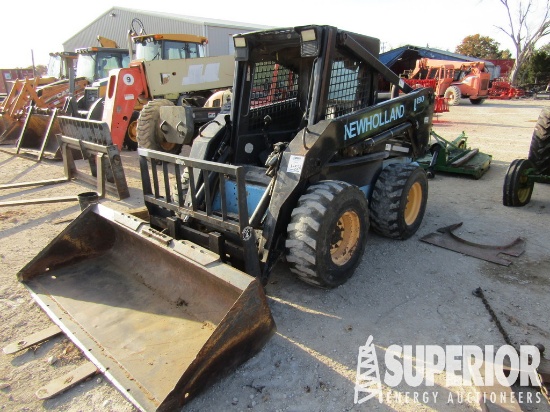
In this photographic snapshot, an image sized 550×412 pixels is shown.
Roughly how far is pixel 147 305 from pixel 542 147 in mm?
5676

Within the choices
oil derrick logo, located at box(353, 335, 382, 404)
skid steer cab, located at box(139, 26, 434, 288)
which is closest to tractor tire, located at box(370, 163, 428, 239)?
skid steer cab, located at box(139, 26, 434, 288)

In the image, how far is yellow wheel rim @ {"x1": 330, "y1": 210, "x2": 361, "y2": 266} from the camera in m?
3.43

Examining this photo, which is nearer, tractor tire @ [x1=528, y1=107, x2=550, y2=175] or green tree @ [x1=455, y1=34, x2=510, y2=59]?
tractor tire @ [x1=528, y1=107, x2=550, y2=175]

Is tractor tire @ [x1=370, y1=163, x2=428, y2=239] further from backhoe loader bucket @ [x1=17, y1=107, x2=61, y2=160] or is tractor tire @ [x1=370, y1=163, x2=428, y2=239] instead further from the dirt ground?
backhoe loader bucket @ [x1=17, y1=107, x2=61, y2=160]

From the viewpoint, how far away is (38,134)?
10.2 meters

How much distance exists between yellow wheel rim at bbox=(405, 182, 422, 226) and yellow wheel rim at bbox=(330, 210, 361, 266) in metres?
1.34

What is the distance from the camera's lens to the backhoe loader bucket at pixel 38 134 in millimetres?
8914

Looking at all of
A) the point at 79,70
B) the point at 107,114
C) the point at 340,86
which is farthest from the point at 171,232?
the point at 79,70

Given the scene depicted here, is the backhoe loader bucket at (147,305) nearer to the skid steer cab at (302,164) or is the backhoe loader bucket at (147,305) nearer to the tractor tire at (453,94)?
the skid steer cab at (302,164)

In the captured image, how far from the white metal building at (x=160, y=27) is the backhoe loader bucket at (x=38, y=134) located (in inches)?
643

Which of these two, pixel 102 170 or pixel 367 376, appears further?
pixel 102 170

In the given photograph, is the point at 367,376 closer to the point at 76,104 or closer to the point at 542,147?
the point at 542,147

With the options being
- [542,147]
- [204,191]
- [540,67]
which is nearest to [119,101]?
[204,191]

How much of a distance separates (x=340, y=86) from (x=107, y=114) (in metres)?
5.40
